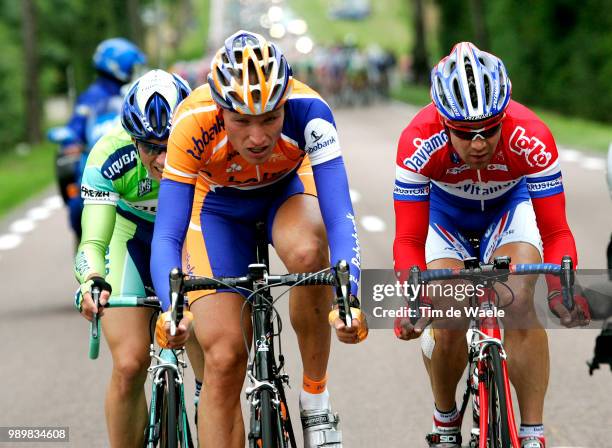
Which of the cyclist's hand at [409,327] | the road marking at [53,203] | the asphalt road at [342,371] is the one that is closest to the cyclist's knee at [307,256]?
the cyclist's hand at [409,327]

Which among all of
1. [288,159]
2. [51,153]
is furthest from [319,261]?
[51,153]

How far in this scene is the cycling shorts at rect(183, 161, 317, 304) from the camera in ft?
18.1

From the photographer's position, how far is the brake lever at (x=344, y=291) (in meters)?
4.70

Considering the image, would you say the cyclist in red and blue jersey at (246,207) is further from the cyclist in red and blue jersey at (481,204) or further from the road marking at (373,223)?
the road marking at (373,223)

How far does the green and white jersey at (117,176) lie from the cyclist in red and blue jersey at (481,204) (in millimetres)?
1193

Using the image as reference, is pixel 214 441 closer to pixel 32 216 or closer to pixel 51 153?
pixel 32 216

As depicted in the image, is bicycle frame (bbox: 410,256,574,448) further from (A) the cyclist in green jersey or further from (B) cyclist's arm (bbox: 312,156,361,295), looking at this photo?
(A) the cyclist in green jersey

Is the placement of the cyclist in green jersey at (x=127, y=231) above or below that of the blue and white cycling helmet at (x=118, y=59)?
below

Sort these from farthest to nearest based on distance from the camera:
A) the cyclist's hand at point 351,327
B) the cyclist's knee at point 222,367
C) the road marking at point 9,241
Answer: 1. the road marking at point 9,241
2. the cyclist's knee at point 222,367
3. the cyclist's hand at point 351,327

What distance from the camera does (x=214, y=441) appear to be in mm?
5117

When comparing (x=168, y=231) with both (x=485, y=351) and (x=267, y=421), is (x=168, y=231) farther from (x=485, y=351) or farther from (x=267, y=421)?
(x=485, y=351)

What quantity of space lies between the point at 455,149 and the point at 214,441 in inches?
59.1

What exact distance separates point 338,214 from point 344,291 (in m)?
0.50

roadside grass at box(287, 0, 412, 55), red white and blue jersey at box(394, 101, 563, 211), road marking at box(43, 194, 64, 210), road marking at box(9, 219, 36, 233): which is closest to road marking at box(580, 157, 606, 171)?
road marking at box(43, 194, 64, 210)
